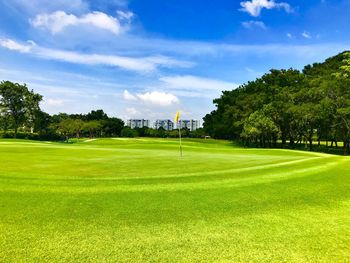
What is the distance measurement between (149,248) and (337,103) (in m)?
51.0

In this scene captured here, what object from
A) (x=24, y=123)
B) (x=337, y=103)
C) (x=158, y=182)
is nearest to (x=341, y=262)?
(x=158, y=182)

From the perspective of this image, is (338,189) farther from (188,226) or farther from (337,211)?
(188,226)

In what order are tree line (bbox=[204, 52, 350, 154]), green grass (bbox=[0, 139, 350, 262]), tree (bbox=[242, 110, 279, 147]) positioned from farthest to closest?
tree (bbox=[242, 110, 279, 147]), tree line (bbox=[204, 52, 350, 154]), green grass (bbox=[0, 139, 350, 262])

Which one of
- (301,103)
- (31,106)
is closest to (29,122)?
(31,106)

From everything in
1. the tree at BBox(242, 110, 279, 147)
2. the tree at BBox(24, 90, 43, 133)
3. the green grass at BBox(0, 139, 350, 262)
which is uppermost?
the tree at BBox(24, 90, 43, 133)

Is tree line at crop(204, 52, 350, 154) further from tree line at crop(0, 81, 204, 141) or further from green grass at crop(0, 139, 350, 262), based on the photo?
tree line at crop(0, 81, 204, 141)

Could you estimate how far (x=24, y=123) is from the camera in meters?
98.9

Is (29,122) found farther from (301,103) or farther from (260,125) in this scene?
(301,103)

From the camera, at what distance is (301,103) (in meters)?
59.4

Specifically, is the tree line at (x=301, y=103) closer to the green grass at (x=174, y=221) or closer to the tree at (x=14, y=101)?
the green grass at (x=174, y=221)

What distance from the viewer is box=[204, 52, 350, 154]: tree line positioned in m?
50.5

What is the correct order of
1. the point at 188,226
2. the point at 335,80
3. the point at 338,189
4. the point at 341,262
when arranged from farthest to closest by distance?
the point at 335,80 → the point at 338,189 → the point at 188,226 → the point at 341,262

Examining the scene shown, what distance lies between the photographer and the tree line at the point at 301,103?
166ft

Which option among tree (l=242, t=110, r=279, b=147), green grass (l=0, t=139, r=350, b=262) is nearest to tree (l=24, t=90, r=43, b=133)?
tree (l=242, t=110, r=279, b=147)
